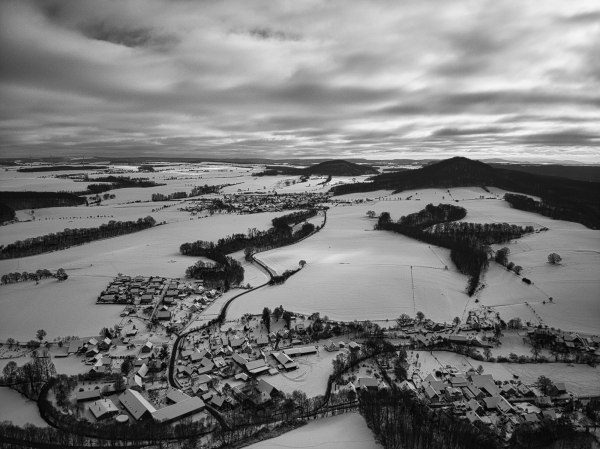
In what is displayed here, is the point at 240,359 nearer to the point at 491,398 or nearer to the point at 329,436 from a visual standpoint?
the point at 329,436

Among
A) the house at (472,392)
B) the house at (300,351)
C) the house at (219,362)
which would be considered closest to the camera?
the house at (472,392)

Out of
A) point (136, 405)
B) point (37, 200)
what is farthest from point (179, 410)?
point (37, 200)

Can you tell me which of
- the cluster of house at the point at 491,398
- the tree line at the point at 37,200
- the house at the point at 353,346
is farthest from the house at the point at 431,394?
the tree line at the point at 37,200

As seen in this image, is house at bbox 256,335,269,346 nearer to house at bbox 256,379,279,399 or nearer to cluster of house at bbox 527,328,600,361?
house at bbox 256,379,279,399

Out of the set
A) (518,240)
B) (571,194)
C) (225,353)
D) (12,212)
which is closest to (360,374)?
(225,353)

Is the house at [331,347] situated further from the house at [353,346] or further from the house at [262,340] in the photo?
the house at [262,340]
